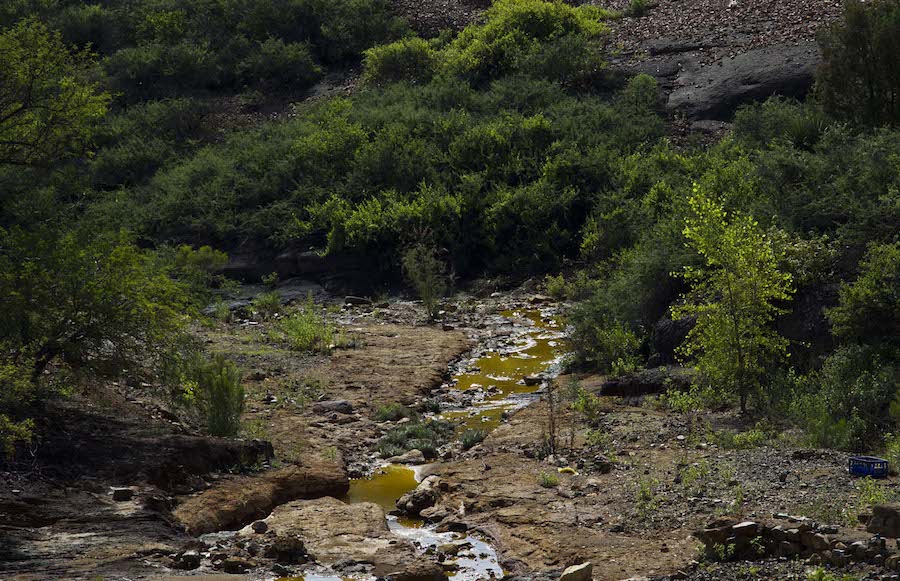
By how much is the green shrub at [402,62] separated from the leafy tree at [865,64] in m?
13.1

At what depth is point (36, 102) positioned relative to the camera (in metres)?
14.2

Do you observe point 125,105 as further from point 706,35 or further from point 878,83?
Result: point 878,83

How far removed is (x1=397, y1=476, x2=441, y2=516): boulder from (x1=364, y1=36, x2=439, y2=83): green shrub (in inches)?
865

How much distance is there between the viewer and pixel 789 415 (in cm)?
1208

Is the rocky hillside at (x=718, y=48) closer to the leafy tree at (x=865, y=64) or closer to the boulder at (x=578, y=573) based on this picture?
the leafy tree at (x=865, y=64)

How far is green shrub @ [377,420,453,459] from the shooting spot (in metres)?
12.9

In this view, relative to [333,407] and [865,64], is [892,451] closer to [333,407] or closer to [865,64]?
[333,407]

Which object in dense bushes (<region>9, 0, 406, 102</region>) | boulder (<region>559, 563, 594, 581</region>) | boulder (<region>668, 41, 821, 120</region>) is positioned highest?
dense bushes (<region>9, 0, 406, 102</region>)

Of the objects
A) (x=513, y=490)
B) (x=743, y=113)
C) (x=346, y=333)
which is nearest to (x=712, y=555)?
(x=513, y=490)

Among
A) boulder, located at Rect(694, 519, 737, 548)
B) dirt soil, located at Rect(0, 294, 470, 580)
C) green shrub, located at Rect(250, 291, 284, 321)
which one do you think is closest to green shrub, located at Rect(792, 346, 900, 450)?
boulder, located at Rect(694, 519, 737, 548)

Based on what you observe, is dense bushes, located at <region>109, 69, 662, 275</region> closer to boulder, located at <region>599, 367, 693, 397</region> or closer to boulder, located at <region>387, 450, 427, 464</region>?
boulder, located at <region>599, 367, 693, 397</region>

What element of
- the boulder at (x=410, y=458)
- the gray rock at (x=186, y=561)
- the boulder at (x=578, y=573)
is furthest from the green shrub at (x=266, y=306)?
the boulder at (x=578, y=573)

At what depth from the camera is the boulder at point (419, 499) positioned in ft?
35.8

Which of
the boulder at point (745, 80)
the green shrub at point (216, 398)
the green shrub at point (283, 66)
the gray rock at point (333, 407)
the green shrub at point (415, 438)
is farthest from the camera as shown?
the green shrub at point (283, 66)
